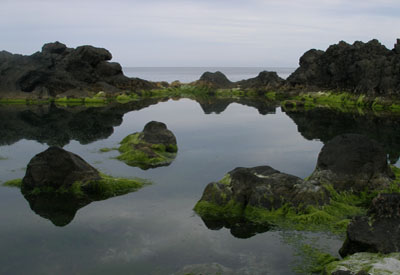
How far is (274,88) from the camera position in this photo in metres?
96.1

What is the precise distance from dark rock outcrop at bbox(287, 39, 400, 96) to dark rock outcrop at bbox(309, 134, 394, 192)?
156ft

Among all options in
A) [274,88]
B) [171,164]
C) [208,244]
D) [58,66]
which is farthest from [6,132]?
[274,88]

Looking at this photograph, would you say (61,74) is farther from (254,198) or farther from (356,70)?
(254,198)

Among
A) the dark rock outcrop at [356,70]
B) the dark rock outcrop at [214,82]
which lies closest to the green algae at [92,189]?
the dark rock outcrop at [356,70]

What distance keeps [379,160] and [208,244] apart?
10.7 meters

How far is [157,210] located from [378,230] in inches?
373

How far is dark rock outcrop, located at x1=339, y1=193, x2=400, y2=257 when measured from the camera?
40.2 feet

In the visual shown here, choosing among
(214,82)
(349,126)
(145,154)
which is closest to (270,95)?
(214,82)

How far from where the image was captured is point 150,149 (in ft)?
94.9

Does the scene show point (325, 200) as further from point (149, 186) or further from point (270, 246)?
point (149, 186)

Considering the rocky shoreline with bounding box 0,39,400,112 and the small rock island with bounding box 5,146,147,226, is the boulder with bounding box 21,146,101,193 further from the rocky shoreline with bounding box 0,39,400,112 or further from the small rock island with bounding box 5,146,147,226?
the rocky shoreline with bounding box 0,39,400,112

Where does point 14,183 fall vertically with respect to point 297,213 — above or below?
below

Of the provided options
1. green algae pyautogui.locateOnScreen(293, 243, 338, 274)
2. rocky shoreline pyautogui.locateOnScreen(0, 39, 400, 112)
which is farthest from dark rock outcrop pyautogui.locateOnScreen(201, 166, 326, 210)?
rocky shoreline pyautogui.locateOnScreen(0, 39, 400, 112)

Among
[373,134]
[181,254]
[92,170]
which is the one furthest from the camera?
[373,134]
